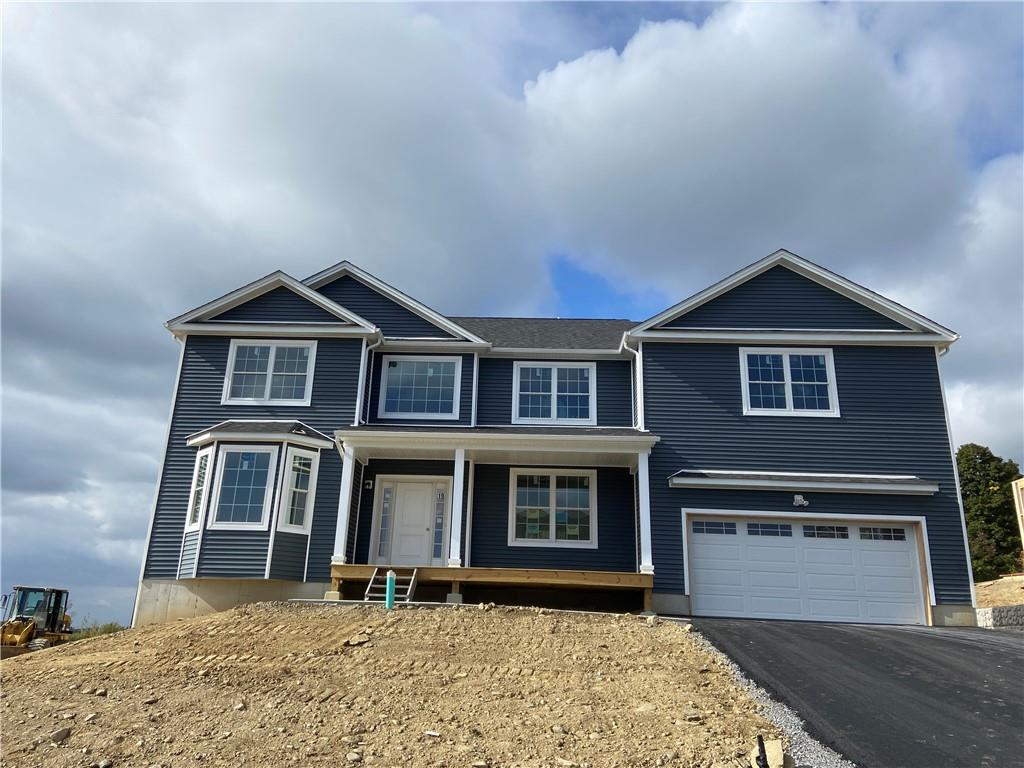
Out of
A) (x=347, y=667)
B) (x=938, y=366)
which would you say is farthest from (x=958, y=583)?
(x=347, y=667)

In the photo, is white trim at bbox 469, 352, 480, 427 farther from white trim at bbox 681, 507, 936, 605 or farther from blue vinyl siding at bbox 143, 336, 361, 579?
white trim at bbox 681, 507, 936, 605

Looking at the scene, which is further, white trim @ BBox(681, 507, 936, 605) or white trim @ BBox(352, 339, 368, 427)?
white trim @ BBox(352, 339, 368, 427)

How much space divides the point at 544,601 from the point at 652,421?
14.8 feet

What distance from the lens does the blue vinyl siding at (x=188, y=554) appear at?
15211mm

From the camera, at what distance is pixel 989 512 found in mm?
31688

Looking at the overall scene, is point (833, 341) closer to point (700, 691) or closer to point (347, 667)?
point (700, 691)

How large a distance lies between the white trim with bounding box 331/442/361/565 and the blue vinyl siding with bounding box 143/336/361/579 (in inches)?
18.4

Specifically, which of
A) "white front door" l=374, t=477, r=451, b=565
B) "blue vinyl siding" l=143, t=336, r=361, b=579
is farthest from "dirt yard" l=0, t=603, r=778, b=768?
"white front door" l=374, t=477, r=451, b=565

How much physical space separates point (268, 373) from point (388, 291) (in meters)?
3.42

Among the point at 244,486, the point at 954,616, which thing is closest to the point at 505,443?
the point at 244,486

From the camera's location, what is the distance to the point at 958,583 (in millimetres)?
15039

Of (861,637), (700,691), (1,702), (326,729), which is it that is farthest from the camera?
(861,637)

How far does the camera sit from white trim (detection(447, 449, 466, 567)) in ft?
48.4

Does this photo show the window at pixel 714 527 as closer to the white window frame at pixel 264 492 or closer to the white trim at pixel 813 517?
the white trim at pixel 813 517
